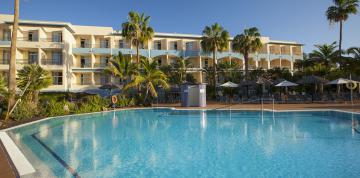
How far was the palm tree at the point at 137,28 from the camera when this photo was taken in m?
27.7

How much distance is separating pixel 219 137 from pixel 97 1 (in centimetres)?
1939

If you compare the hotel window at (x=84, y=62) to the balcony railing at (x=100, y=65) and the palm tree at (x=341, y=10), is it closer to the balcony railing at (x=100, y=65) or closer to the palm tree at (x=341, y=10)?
the balcony railing at (x=100, y=65)

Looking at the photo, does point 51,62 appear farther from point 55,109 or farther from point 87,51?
point 55,109

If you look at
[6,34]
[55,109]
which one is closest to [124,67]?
[55,109]

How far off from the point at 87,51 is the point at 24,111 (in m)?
20.3

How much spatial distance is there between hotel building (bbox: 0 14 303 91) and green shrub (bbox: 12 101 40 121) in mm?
14621

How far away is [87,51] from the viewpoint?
114 feet

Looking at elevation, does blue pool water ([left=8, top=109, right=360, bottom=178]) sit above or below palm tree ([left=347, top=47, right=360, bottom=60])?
below

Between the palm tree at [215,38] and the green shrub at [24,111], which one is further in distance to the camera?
the palm tree at [215,38]

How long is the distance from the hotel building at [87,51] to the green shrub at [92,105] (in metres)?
10.5

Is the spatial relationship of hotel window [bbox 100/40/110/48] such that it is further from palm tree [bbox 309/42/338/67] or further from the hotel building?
palm tree [bbox 309/42/338/67]

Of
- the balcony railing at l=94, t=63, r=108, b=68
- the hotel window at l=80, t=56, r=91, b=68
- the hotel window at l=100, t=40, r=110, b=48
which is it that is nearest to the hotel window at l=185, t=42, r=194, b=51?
the hotel window at l=100, t=40, r=110, b=48

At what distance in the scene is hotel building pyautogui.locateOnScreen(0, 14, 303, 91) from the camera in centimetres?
3072

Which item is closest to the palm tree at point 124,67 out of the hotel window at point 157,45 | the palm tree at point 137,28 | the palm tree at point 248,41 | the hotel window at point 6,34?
the palm tree at point 137,28
